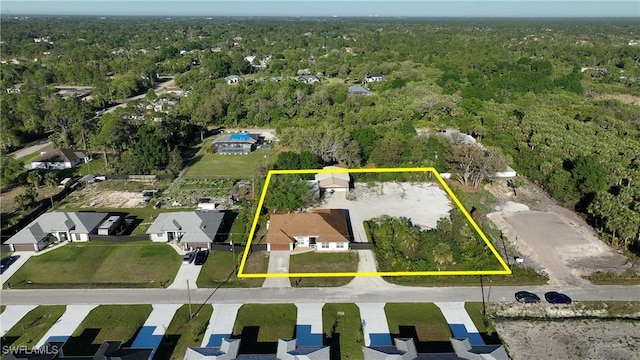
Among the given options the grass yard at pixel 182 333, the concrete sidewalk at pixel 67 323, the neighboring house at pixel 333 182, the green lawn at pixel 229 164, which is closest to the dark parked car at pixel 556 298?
the neighboring house at pixel 333 182

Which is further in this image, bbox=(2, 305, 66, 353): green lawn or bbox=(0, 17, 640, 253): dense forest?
bbox=(0, 17, 640, 253): dense forest

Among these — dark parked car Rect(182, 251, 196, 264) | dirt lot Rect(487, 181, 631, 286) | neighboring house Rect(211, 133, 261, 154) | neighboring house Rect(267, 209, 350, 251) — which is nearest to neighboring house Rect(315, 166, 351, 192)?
neighboring house Rect(267, 209, 350, 251)

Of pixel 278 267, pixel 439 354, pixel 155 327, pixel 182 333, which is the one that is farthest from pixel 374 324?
pixel 155 327

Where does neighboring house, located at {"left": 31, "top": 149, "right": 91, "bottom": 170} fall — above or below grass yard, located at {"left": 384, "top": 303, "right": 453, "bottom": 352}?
above

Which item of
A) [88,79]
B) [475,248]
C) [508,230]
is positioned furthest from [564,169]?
[88,79]

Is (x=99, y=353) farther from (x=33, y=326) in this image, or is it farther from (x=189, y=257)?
(x=189, y=257)

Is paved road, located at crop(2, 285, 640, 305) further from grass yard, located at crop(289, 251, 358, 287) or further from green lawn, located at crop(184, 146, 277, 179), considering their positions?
green lawn, located at crop(184, 146, 277, 179)

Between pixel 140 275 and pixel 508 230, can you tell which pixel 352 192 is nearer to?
pixel 508 230
